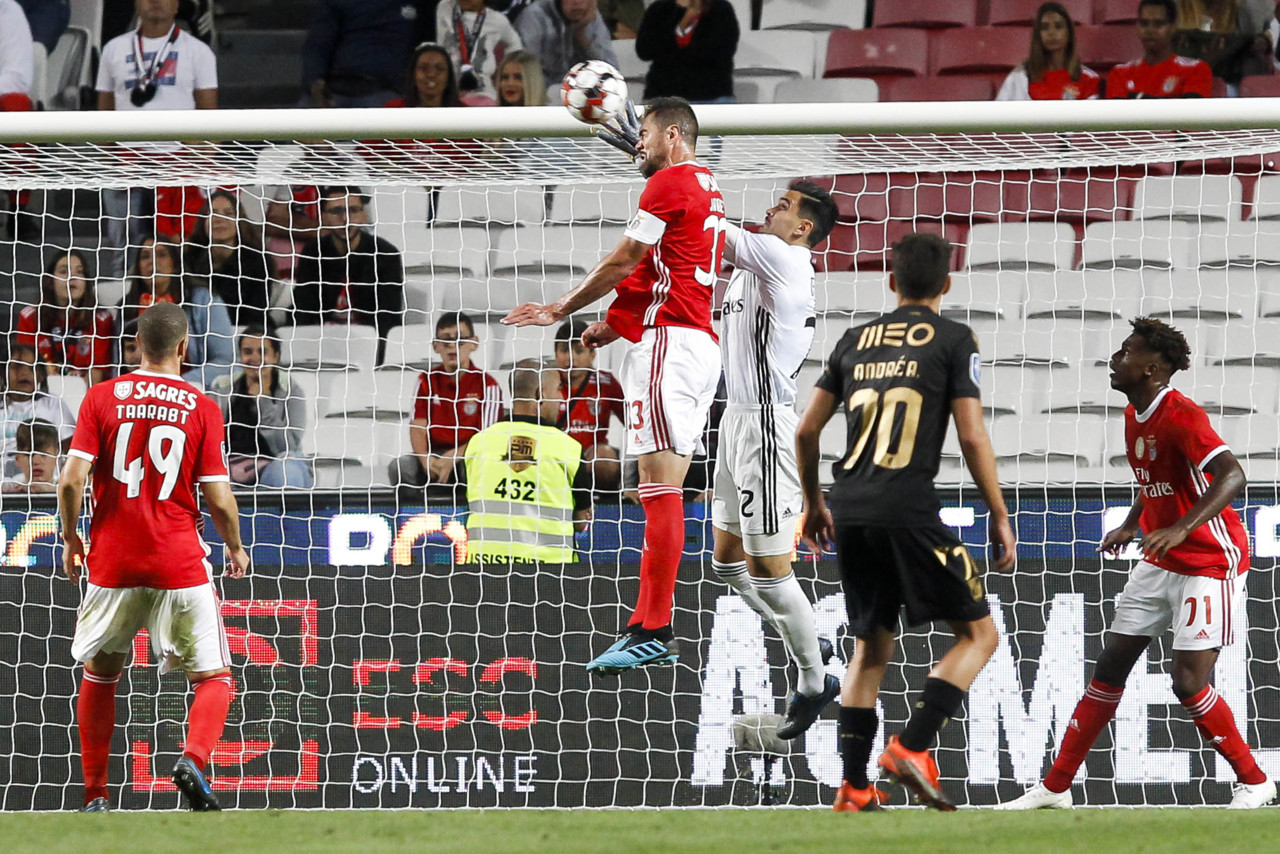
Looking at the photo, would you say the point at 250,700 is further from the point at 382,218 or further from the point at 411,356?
the point at 382,218

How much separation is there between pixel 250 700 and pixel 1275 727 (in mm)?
4592

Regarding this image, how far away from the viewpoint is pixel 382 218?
31.6 feet

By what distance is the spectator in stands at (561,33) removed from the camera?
10547 mm

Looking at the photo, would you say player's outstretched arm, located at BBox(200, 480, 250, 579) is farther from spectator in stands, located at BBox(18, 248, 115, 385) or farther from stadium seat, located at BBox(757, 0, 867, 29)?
stadium seat, located at BBox(757, 0, 867, 29)

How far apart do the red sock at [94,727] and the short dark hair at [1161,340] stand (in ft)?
13.5

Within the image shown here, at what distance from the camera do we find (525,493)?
787cm

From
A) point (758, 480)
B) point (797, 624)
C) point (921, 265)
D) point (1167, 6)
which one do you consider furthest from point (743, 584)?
point (1167, 6)

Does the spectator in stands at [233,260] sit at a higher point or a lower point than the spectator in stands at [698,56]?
lower

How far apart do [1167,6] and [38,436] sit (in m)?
7.07

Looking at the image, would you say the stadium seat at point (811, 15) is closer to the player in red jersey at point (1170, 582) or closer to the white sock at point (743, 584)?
the player in red jersey at point (1170, 582)

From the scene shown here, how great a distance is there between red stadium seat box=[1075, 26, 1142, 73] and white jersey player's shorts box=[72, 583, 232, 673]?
6.93m

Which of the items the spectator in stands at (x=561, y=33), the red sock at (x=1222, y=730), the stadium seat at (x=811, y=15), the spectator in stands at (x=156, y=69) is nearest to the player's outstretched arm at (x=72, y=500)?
the red sock at (x=1222, y=730)

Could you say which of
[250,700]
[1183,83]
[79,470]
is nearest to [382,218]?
[250,700]

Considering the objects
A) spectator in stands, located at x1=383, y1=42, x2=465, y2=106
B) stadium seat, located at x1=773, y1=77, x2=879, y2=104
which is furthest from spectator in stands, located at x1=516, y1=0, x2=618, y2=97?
stadium seat, located at x1=773, y1=77, x2=879, y2=104
